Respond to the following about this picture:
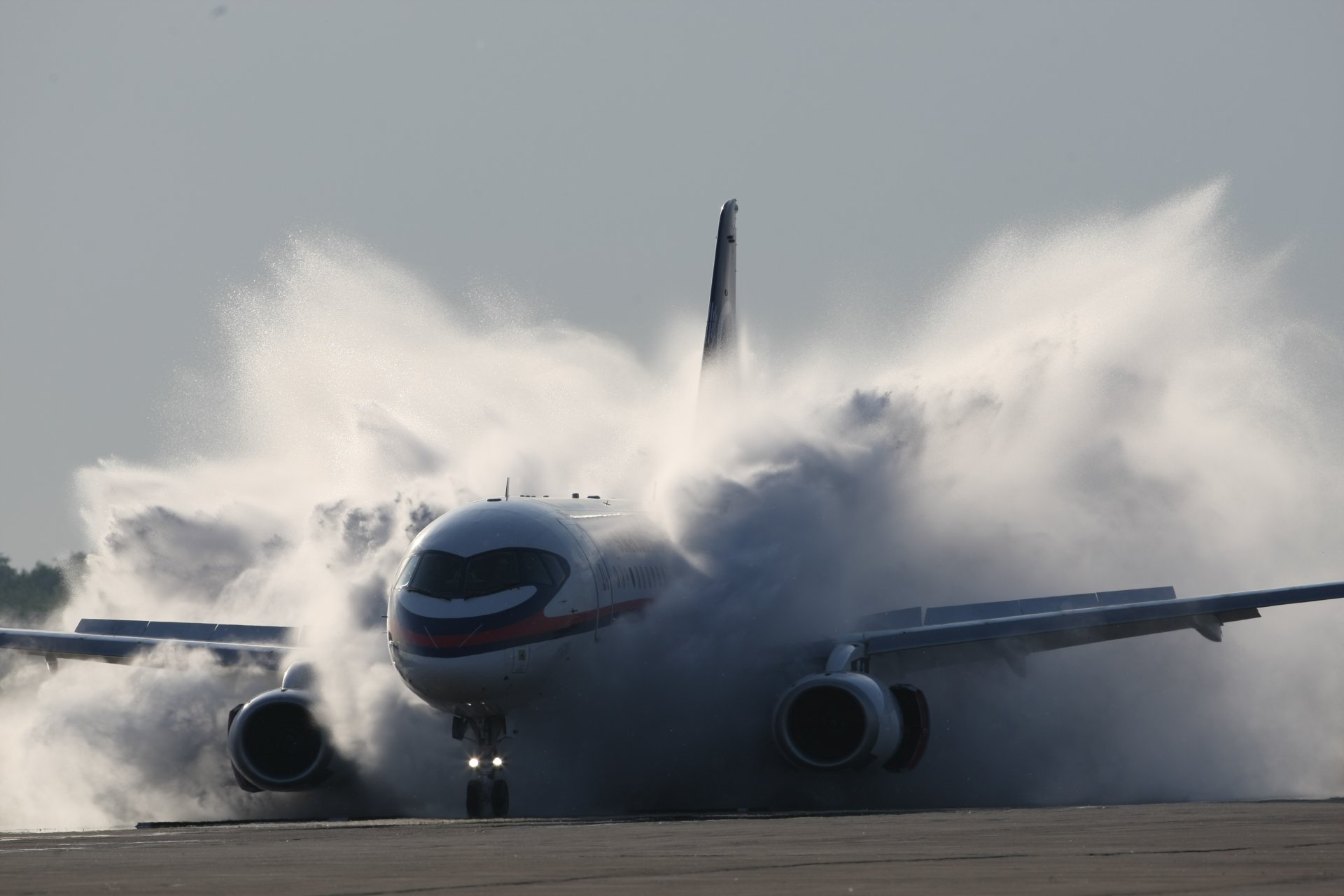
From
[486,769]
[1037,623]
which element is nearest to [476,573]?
[486,769]

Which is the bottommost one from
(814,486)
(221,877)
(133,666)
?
(221,877)

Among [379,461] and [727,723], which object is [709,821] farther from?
[379,461]

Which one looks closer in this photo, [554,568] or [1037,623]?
[554,568]

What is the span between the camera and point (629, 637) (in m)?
27.2

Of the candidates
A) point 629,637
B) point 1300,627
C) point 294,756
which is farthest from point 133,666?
point 1300,627

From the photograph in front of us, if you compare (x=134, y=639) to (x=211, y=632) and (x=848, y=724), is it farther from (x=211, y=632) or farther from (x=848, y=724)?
(x=848, y=724)

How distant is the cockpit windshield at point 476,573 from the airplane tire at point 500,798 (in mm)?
2365

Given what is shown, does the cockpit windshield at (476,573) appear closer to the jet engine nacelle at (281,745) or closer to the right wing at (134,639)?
the jet engine nacelle at (281,745)

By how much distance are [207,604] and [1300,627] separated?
23.0m

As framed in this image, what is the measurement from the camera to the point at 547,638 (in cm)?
2450

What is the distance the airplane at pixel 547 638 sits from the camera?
2397 cm

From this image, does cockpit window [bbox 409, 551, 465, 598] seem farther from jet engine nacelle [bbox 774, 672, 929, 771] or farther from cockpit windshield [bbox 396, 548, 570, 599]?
jet engine nacelle [bbox 774, 672, 929, 771]

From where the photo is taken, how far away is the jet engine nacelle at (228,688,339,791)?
88.9ft

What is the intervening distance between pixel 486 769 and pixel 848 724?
19.5 ft
